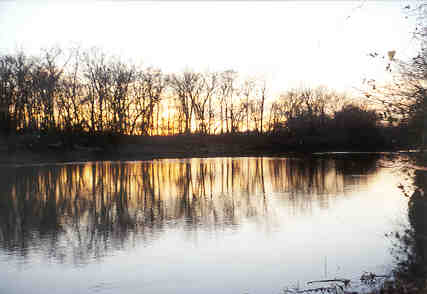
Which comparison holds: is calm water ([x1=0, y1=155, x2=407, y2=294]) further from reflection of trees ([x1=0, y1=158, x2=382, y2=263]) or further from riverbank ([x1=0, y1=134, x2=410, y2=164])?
riverbank ([x1=0, y1=134, x2=410, y2=164])

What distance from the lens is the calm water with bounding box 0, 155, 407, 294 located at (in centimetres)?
816

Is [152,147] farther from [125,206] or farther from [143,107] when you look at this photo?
[125,206]

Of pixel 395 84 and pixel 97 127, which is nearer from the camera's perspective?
pixel 395 84

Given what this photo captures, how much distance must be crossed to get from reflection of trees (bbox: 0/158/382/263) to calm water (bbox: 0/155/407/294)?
4cm

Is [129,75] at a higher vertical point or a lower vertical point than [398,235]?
higher

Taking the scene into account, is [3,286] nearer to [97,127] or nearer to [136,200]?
[136,200]

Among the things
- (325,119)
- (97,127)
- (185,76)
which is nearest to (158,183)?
(97,127)

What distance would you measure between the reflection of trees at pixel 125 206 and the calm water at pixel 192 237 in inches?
1.6

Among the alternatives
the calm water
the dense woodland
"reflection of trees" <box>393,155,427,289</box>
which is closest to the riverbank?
the dense woodland

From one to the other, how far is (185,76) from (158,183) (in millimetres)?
50918

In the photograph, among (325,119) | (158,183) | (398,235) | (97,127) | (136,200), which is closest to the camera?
(398,235)

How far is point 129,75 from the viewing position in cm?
6500

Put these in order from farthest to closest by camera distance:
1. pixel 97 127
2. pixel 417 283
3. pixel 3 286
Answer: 1. pixel 97 127
2. pixel 3 286
3. pixel 417 283

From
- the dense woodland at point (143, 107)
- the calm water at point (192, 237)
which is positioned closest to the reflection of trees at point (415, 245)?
the calm water at point (192, 237)
